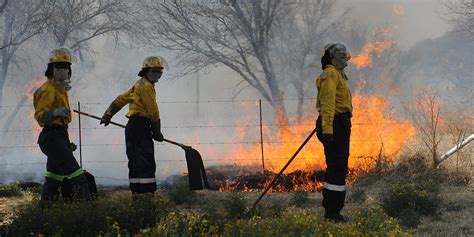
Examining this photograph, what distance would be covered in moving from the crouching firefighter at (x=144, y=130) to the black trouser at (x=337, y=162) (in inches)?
76.1

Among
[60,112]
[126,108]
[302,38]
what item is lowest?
[60,112]

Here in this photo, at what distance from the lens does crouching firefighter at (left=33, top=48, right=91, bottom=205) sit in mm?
5188

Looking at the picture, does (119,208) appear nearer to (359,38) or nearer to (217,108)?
(359,38)

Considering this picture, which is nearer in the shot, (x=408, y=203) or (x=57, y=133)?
(x=57, y=133)

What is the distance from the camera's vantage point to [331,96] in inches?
205

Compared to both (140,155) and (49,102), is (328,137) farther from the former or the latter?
(49,102)

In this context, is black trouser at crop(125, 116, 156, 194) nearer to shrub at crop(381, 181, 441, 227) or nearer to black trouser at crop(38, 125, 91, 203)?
black trouser at crop(38, 125, 91, 203)

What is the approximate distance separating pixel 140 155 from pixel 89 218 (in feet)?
5.28

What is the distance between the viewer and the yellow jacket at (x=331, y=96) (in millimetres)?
5168

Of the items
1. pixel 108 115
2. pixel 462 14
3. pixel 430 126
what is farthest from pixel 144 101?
pixel 462 14

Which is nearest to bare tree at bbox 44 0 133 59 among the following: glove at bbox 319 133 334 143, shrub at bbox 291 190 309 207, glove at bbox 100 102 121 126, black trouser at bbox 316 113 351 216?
glove at bbox 100 102 121 126

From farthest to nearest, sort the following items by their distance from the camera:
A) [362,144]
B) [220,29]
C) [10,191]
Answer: [220,29]
[362,144]
[10,191]

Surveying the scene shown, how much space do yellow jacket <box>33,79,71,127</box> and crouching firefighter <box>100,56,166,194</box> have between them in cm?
Result: 71

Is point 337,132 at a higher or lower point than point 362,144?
higher
